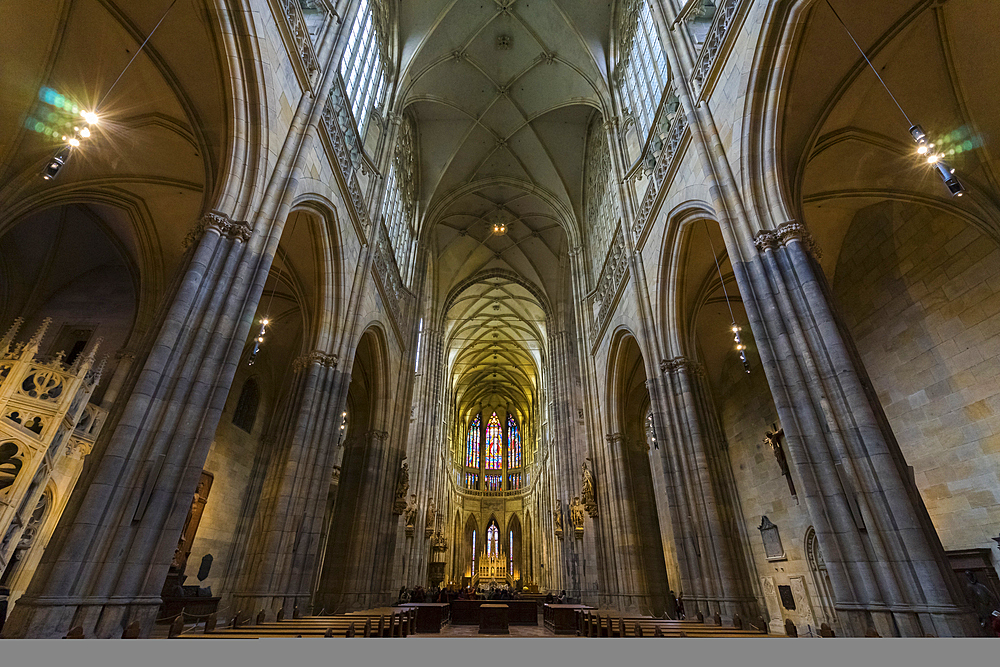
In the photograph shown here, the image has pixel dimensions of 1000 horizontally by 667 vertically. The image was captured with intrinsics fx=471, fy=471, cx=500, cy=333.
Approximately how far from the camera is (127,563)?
15.8 ft

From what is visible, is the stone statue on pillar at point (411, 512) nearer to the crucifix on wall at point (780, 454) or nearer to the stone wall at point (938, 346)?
the crucifix on wall at point (780, 454)

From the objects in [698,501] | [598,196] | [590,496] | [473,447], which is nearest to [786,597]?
[698,501]

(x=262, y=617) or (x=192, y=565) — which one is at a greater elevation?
(x=192, y=565)

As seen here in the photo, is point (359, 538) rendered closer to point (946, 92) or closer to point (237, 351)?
point (237, 351)

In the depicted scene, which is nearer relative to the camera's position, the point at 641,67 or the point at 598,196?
the point at 641,67

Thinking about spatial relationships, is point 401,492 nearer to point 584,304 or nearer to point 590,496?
point 590,496

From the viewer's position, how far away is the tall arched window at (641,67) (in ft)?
40.6

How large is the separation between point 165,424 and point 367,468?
949 centimetres

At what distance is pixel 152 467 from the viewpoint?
5.18 meters

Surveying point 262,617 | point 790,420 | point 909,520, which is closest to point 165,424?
point 262,617

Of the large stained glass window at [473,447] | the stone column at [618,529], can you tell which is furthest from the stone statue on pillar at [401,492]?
the large stained glass window at [473,447]

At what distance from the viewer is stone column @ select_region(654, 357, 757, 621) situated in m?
8.77

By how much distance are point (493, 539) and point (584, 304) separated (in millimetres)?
28269

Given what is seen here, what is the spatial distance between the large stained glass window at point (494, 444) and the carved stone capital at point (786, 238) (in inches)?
1572
